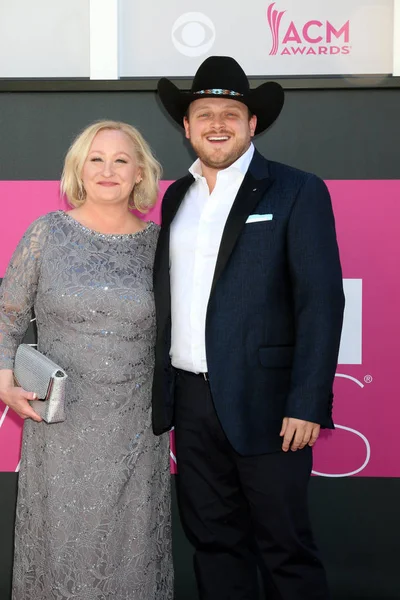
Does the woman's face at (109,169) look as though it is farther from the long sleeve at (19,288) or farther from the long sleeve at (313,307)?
the long sleeve at (313,307)

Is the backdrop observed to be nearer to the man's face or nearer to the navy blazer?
the man's face

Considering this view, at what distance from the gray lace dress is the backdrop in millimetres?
597

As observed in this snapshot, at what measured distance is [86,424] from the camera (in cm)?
228

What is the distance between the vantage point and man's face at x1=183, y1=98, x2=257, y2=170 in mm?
2254

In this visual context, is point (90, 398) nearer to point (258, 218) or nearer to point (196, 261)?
point (196, 261)

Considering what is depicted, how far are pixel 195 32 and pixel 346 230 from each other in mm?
1004

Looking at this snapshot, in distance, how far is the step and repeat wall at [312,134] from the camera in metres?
2.79

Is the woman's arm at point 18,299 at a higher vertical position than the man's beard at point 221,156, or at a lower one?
lower

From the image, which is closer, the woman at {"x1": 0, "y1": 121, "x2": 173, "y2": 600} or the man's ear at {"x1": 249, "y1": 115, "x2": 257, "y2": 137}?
the woman at {"x1": 0, "y1": 121, "x2": 173, "y2": 600}

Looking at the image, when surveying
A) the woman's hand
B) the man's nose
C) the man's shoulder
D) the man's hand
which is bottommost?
the man's hand

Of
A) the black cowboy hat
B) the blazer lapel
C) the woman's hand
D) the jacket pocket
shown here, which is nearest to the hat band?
the black cowboy hat

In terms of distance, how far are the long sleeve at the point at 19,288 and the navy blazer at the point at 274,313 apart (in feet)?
1.99

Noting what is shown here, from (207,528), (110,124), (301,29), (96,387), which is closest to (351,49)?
(301,29)

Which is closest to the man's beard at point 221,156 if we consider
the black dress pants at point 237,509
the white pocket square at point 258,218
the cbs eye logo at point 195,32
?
the white pocket square at point 258,218
